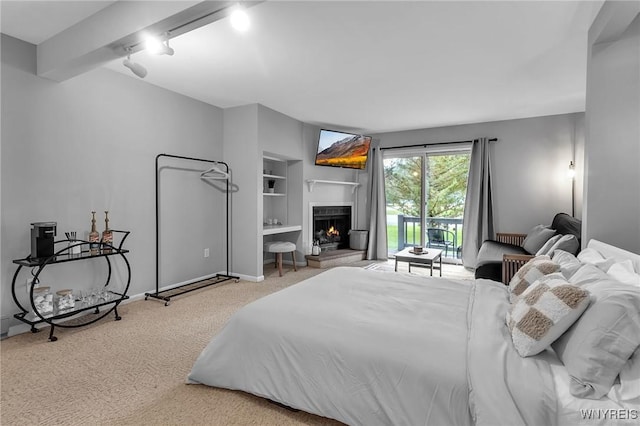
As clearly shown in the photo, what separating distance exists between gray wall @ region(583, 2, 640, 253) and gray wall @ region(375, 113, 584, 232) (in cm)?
301

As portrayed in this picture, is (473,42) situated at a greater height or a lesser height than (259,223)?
greater

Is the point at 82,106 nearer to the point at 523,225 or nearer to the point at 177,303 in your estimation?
the point at 177,303

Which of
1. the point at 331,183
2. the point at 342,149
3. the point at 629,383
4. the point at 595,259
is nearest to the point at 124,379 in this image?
the point at 629,383

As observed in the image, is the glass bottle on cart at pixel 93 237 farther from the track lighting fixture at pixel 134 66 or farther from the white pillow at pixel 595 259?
the white pillow at pixel 595 259

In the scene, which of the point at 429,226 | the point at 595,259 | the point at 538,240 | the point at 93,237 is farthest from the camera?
the point at 429,226

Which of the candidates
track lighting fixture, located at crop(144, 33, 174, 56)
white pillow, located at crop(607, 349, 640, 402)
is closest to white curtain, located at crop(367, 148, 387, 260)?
track lighting fixture, located at crop(144, 33, 174, 56)

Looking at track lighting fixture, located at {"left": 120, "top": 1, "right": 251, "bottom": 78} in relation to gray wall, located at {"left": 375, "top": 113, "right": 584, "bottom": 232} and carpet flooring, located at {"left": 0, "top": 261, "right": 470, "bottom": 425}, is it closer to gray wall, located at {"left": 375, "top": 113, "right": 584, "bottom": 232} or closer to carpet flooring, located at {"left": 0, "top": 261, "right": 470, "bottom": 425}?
carpet flooring, located at {"left": 0, "top": 261, "right": 470, "bottom": 425}

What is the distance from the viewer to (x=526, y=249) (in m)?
4.04

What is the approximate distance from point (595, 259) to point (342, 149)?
176 inches

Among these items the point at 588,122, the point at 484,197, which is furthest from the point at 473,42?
the point at 484,197

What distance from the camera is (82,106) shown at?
10.2ft

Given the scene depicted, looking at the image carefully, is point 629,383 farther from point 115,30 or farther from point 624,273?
point 115,30

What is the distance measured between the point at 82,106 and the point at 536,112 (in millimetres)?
5883

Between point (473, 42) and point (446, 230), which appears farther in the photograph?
point (446, 230)
